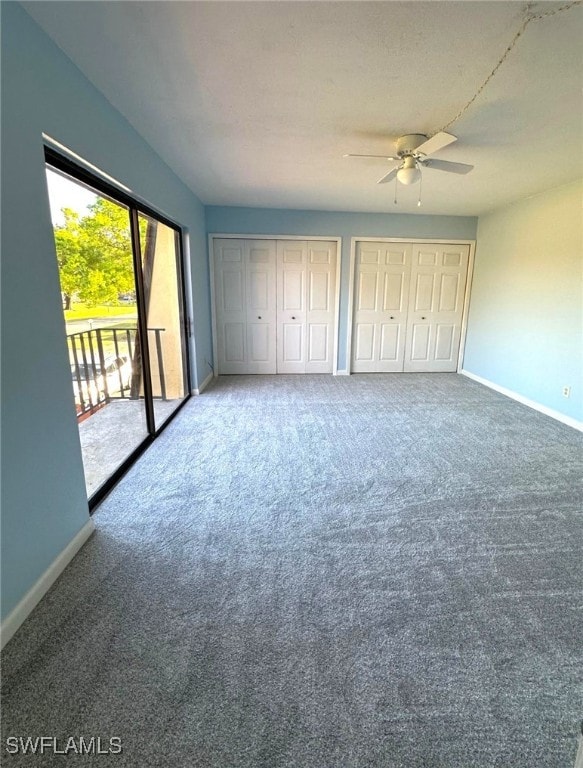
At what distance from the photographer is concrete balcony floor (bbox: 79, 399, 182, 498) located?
2.53 m

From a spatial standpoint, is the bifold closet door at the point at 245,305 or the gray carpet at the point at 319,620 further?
the bifold closet door at the point at 245,305

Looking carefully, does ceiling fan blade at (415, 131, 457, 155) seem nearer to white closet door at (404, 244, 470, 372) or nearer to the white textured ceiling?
the white textured ceiling

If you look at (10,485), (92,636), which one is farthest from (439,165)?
(92,636)

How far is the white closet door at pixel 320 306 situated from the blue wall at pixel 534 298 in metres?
2.17

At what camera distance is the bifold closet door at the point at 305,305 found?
5.02 meters

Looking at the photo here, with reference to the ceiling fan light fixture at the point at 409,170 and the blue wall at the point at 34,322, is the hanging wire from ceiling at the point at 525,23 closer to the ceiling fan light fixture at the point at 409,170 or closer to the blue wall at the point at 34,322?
the ceiling fan light fixture at the point at 409,170

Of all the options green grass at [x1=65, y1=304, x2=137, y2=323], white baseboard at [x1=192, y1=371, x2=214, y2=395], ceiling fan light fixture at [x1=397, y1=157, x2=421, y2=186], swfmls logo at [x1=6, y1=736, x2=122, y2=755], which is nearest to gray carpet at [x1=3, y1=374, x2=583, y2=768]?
swfmls logo at [x1=6, y1=736, x2=122, y2=755]

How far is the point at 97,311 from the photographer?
102 inches

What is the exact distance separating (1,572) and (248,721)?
1028 mm

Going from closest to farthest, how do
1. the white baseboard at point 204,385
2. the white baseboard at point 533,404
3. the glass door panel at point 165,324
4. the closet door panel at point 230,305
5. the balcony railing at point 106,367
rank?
the balcony railing at point 106,367 → the white baseboard at point 533,404 → the glass door panel at point 165,324 → the white baseboard at point 204,385 → the closet door panel at point 230,305

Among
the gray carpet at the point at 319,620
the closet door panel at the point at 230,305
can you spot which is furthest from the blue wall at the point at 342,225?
the gray carpet at the point at 319,620

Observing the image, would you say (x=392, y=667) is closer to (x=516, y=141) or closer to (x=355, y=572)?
(x=355, y=572)

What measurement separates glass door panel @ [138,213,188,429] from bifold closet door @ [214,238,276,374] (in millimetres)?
1049

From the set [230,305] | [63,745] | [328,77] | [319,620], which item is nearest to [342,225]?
[230,305]
